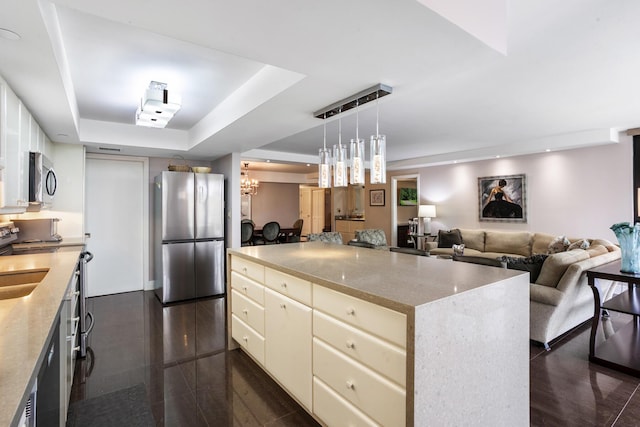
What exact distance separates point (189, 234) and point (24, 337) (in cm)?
374

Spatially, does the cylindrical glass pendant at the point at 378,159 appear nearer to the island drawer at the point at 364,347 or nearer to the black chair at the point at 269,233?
the island drawer at the point at 364,347

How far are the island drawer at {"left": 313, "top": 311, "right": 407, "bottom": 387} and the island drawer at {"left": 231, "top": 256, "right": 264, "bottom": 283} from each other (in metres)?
0.75

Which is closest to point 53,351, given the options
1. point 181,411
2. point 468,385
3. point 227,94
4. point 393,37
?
point 181,411

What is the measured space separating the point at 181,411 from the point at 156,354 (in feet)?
3.26

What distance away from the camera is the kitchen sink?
1.89 metres

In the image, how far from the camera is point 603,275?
2.65 metres

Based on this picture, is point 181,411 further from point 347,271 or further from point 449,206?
point 449,206

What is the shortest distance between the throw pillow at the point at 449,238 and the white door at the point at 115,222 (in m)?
5.42

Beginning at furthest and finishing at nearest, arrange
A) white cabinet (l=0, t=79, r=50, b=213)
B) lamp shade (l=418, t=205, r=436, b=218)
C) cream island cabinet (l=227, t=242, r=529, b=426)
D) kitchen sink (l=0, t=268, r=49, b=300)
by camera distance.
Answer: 1. lamp shade (l=418, t=205, r=436, b=218)
2. white cabinet (l=0, t=79, r=50, b=213)
3. kitchen sink (l=0, t=268, r=49, b=300)
4. cream island cabinet (l=227, t=242, r=529, b=426)

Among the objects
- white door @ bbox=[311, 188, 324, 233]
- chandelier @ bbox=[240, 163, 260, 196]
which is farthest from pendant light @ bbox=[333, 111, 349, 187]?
white door @ bbox=[311, 188, 324, 233]

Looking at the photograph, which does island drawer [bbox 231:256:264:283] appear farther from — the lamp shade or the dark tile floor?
the lamp shade

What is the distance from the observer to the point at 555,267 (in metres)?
3.08

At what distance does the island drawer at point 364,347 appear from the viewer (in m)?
1.37

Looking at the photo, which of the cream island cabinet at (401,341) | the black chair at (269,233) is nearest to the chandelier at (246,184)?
the black chair at (269,233)
